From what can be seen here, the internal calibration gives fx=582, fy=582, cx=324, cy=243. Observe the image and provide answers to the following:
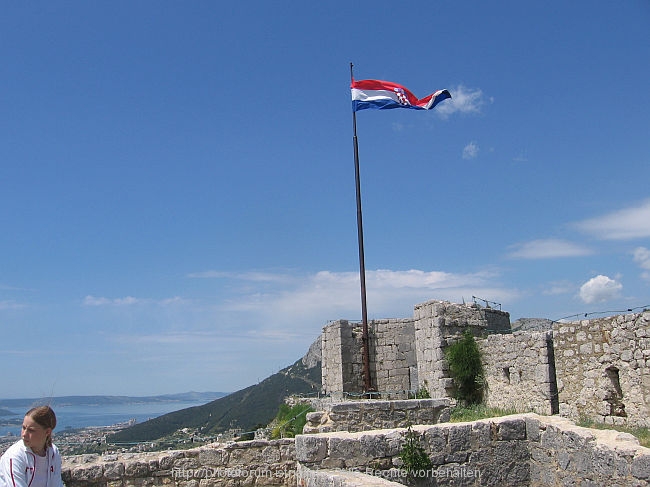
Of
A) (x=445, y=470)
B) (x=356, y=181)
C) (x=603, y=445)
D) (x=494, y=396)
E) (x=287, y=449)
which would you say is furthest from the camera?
(x=356, y=181)

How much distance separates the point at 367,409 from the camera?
1123cm

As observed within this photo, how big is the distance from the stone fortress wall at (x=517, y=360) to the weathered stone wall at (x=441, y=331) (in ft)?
0.09

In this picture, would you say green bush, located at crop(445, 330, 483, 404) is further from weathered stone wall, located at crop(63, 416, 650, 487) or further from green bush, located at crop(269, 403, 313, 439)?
weathered stone wall, located at crop(63, 416, 650, 487)

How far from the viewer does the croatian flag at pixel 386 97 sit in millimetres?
19312

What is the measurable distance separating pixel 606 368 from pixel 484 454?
4.98m

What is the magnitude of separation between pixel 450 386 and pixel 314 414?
5611 millimetres

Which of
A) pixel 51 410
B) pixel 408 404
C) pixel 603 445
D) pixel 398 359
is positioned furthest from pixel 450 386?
pixel 51 410

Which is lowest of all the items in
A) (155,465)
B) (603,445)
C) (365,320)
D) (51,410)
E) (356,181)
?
(155,465)

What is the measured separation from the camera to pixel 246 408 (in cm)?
5147

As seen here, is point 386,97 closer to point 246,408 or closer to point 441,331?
point 441,331

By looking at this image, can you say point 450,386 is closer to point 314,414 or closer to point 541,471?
point 314,414

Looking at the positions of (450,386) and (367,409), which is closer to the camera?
(367,409)

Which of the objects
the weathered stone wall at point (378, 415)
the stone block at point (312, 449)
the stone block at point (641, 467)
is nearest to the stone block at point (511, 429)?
the stone block at point (641, 467)

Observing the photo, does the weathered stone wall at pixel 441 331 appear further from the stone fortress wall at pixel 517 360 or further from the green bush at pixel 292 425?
the green bush at pixel 292 425
